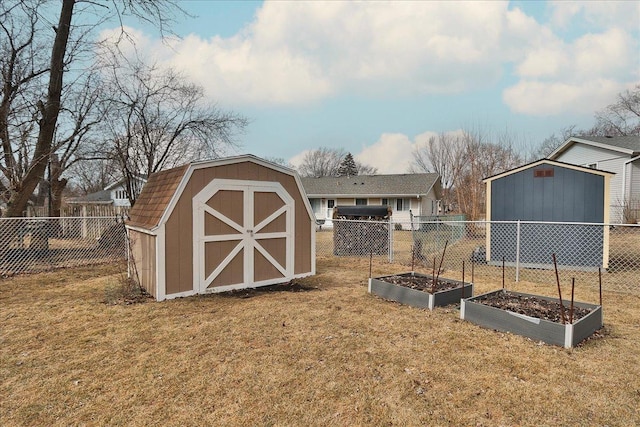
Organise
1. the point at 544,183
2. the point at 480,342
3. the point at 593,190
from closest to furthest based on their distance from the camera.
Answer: the point at 480,342
the point at 593,190
the point at 544,183

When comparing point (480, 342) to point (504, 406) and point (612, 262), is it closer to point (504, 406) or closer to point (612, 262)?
point (504, 406)

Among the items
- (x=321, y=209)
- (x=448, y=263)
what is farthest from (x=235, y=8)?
(x=321, y=209)

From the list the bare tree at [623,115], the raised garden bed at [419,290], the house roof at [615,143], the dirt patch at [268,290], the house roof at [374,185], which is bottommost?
the dirt patch at [268,290]

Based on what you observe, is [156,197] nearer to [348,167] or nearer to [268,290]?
[268,290]

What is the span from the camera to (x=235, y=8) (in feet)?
28.8

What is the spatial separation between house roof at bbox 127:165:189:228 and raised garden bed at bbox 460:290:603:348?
4818 millimetres

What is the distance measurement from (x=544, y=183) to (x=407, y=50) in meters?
5.27

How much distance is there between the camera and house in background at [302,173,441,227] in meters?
22.4

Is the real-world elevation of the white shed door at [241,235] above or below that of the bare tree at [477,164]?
below

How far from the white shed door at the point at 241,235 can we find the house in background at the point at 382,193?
47.8ft

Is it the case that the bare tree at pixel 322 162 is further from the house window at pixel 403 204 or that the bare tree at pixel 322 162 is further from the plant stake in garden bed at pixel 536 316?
the plant stake in garden bed at pixel 536 316

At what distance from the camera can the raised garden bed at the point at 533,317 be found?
12.2ft

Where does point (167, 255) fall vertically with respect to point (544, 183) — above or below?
below

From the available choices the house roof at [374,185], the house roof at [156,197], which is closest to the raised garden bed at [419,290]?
the house roof at [156,197]
